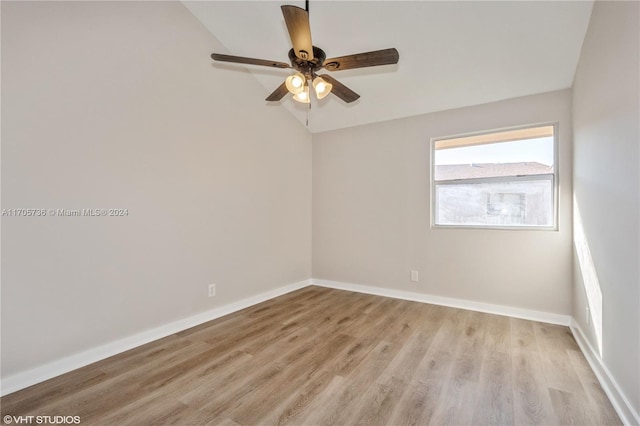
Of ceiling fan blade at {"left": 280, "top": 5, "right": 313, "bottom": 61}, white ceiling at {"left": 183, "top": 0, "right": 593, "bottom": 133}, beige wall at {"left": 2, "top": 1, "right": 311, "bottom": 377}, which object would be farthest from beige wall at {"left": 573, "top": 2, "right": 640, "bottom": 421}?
beige wall at {"left": 2, "top": 1, "right": 311, "bottom": 377}

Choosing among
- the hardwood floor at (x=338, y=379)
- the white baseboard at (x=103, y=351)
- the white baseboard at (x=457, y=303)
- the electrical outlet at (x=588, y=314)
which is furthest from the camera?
the white baseboard at (x=457, y=303)

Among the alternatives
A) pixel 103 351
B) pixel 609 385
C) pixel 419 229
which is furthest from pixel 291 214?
pixel 609 385

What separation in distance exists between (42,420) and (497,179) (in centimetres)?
433

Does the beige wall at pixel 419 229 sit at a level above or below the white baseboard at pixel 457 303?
above

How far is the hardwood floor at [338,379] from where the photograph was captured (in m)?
1.63

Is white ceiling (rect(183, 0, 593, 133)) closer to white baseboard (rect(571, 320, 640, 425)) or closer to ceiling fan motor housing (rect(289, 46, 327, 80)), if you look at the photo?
ceiling fan motor housing (rect(289, 46, 327, 80))

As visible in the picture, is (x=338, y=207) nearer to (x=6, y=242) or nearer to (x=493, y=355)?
(x=493, y=355)

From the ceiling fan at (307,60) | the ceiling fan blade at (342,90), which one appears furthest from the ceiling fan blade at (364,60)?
the ceiling fan blade at (342,90)

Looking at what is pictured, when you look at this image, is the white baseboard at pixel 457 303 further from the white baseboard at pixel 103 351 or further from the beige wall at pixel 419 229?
the white baseboard at pixel 103 351

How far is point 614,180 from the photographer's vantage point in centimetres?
172

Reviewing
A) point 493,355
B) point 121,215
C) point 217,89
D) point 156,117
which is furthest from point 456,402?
point 217,89

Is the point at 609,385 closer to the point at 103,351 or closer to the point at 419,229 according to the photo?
the point at 419,229

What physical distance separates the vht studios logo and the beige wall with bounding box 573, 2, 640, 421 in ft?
10.1

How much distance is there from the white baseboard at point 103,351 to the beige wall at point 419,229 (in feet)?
5.92
